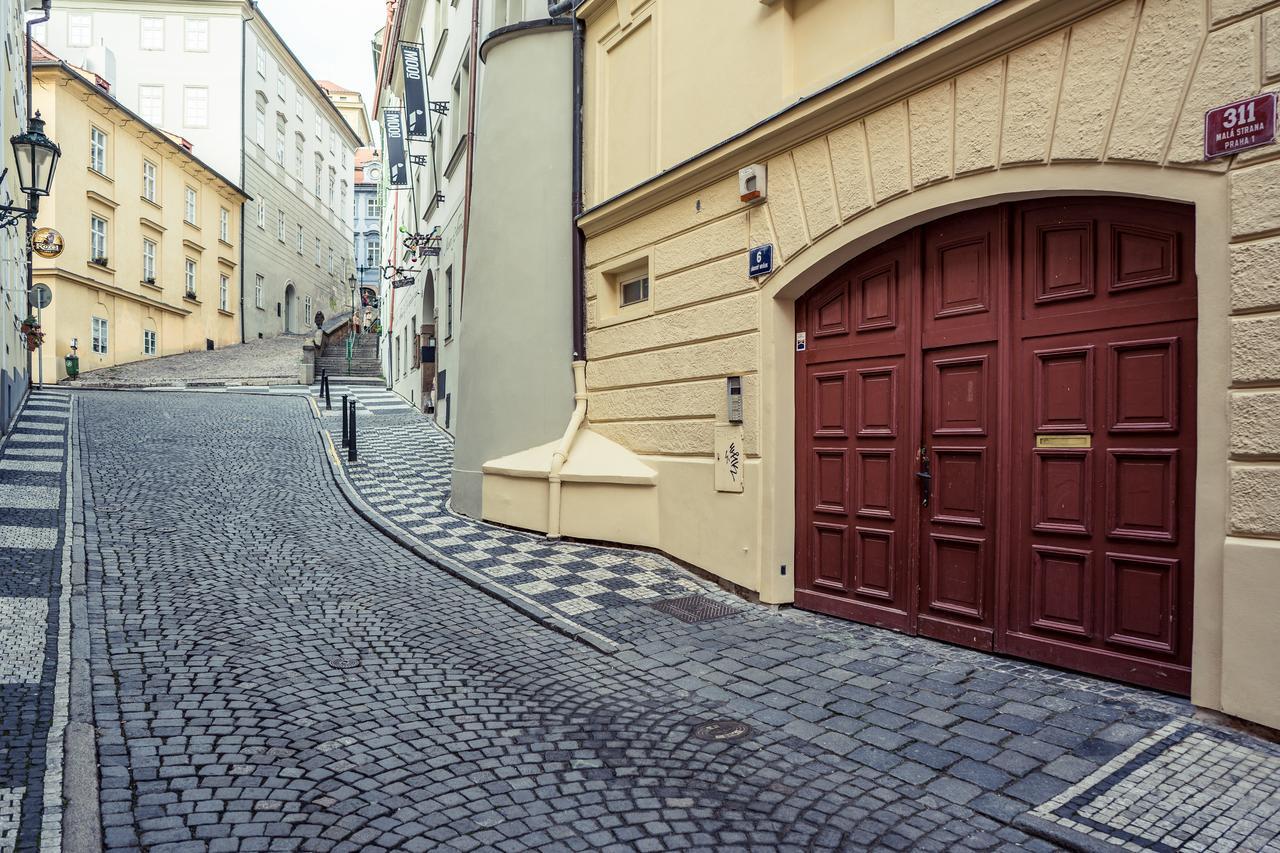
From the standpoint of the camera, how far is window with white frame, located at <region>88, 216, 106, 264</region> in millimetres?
28062

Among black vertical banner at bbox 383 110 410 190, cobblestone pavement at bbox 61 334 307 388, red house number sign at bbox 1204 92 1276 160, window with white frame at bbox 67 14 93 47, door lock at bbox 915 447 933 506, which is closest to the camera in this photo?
red house number sign at bbox 1204 92 1276 160

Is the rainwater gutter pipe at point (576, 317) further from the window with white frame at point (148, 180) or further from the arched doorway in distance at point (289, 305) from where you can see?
the arched doorway in distance at point (289, 305)

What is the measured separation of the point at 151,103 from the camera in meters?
37.3

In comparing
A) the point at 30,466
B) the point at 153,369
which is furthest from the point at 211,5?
the point at 30,466

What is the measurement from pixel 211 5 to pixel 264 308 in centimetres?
1339

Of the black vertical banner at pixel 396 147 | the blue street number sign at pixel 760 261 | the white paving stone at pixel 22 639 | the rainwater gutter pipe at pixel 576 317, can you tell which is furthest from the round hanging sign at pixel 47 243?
the blue street number sign at pixel 760 261

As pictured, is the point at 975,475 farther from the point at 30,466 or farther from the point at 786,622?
the point at 30,466

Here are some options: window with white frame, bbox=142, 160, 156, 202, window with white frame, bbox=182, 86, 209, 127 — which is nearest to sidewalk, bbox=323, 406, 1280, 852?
window with white frame, bbox=142, 160, 156, 202

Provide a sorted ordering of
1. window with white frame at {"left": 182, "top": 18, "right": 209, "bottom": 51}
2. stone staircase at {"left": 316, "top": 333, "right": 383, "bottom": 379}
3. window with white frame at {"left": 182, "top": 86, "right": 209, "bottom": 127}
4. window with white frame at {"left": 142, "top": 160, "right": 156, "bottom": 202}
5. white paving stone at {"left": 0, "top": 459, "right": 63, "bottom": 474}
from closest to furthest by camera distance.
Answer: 1. white paving stone at {"left": 0, "top": 459, "right": 63, "bottom": 474}
2. window with white frame at {"left": 142, "top": 160, "right": 156, "bottom": 202}
3. stone staircase at {"left": 316, "top": 333, "right": 383, "bottom": 379}
4. window with white frame at {"left": 182, "top": 18, "right": 209, "bottom": 51}
5. window with white frame at {"left": 182, "top": 86, "right": 209, "bottom": 127}

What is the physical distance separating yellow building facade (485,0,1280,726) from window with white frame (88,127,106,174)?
26241 mm

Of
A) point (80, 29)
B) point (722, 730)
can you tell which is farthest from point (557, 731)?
point (80, 29)

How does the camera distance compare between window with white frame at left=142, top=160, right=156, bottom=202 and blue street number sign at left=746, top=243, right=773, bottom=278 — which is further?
window with white frame at left=142, top=160, right=156, bottom=202

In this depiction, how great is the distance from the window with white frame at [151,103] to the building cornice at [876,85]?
37432 mm

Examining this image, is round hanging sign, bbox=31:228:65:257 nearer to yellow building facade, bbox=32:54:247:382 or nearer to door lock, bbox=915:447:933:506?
yellow building facade, bbox=32:54:247:382
